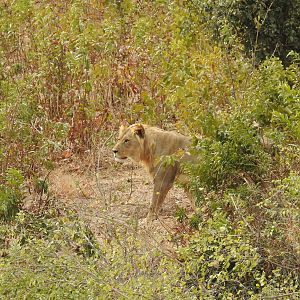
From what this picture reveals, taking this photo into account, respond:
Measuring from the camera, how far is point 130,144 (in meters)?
12.1

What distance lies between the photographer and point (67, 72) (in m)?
14.0

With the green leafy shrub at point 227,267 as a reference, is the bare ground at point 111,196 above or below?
below

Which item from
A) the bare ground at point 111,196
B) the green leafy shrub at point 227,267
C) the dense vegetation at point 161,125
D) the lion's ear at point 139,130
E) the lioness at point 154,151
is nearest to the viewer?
the green leafy shrub at point 227,267

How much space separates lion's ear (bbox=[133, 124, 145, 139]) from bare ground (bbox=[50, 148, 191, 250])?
0.45 meters

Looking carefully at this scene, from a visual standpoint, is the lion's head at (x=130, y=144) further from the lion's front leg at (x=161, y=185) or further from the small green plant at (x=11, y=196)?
the small green plant at (x=11, y=196)

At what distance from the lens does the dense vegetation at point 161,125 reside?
927 centimetres

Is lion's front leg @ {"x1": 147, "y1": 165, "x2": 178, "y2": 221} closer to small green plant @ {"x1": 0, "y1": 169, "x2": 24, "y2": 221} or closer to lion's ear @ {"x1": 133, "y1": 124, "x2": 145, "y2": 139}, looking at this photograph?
lion's ear @ {"x1": 133, "y1": 124, "x2": 145, "y2": 139}

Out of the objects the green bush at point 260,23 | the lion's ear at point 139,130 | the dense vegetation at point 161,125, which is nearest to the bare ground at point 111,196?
the dense vegetation at point 161,125

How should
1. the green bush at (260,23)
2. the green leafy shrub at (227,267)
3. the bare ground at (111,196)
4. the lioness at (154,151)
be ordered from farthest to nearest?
the green bush at (260,23) < the lioness at (154,151) < the bare ground at (111,196) < the green leafy shrub at (227,267)

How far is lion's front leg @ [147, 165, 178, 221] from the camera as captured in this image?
38.8ft

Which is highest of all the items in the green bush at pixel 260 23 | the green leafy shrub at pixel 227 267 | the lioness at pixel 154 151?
the green bush at pixel 260 23

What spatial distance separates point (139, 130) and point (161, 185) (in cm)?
60

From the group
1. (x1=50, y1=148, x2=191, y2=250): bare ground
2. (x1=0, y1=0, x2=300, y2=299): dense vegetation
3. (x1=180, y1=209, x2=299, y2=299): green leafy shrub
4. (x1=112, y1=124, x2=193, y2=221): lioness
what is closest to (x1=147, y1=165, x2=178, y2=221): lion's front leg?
(x1=112, y1=124, x2=193, y2=221): lioness

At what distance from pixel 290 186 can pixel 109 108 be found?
492 cm
